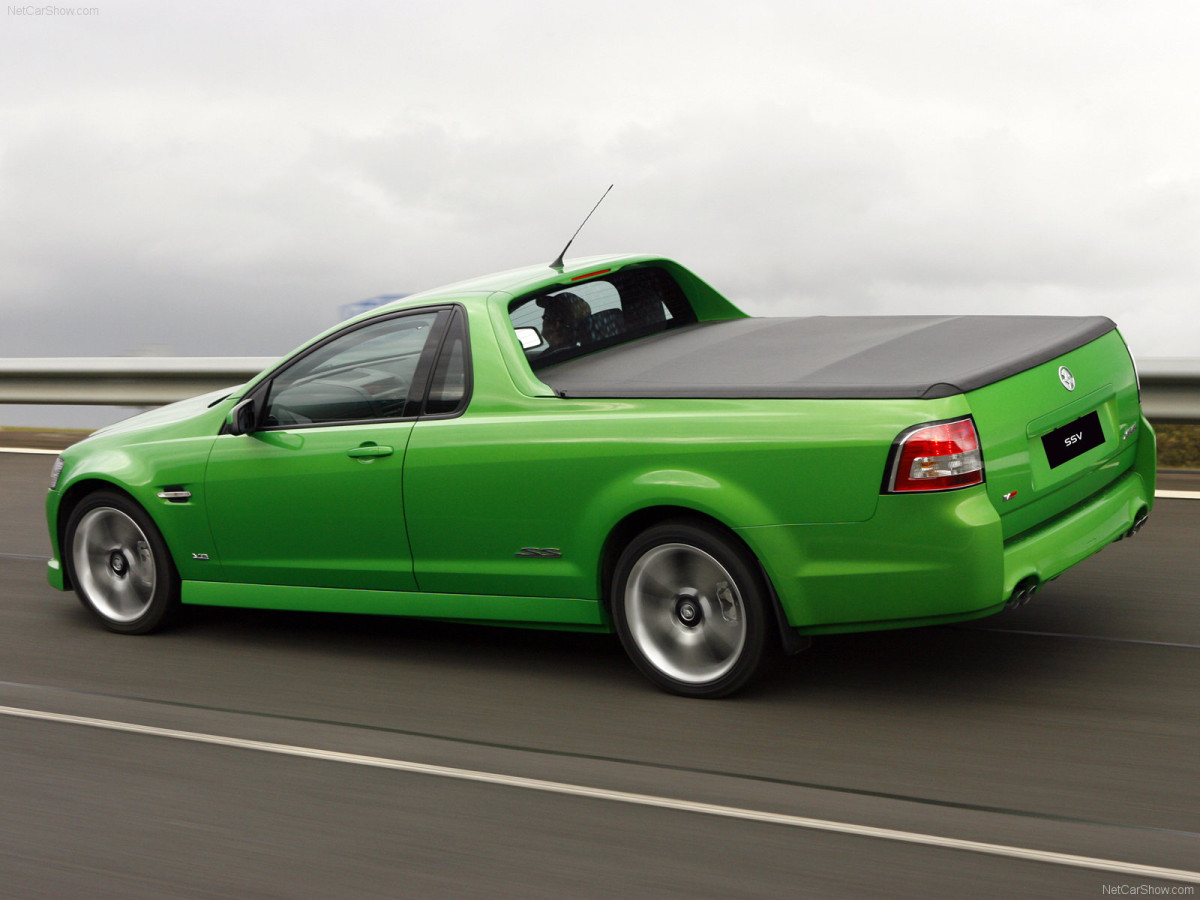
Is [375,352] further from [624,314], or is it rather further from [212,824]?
[212,824]

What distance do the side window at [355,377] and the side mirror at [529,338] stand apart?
1.19ft

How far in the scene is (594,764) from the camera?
482cm

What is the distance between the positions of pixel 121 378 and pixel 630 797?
9.90 meters

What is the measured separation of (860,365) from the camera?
530cm

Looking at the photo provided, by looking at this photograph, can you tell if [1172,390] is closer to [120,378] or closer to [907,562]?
[907,562]

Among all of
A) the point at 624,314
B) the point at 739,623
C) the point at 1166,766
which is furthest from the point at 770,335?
the point at 1166,766

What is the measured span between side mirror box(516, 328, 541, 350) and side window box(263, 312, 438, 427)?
1.19 feet

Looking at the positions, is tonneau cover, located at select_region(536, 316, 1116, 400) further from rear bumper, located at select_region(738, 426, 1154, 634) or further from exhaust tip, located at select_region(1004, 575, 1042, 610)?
exhaust tip, located at select_region(1004, 575, 1042, 610)

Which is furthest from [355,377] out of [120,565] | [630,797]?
[630,797]

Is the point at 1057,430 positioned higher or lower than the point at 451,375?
lower

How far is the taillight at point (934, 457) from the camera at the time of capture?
473cm

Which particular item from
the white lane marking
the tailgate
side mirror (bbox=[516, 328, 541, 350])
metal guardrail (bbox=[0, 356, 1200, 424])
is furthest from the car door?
metal guardrail (bbox=[0, 356, 1200, 424])

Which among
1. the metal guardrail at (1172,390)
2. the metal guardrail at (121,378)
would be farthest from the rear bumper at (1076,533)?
the metal guardrail at (121,378)

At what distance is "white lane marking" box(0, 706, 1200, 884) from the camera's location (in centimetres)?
387
